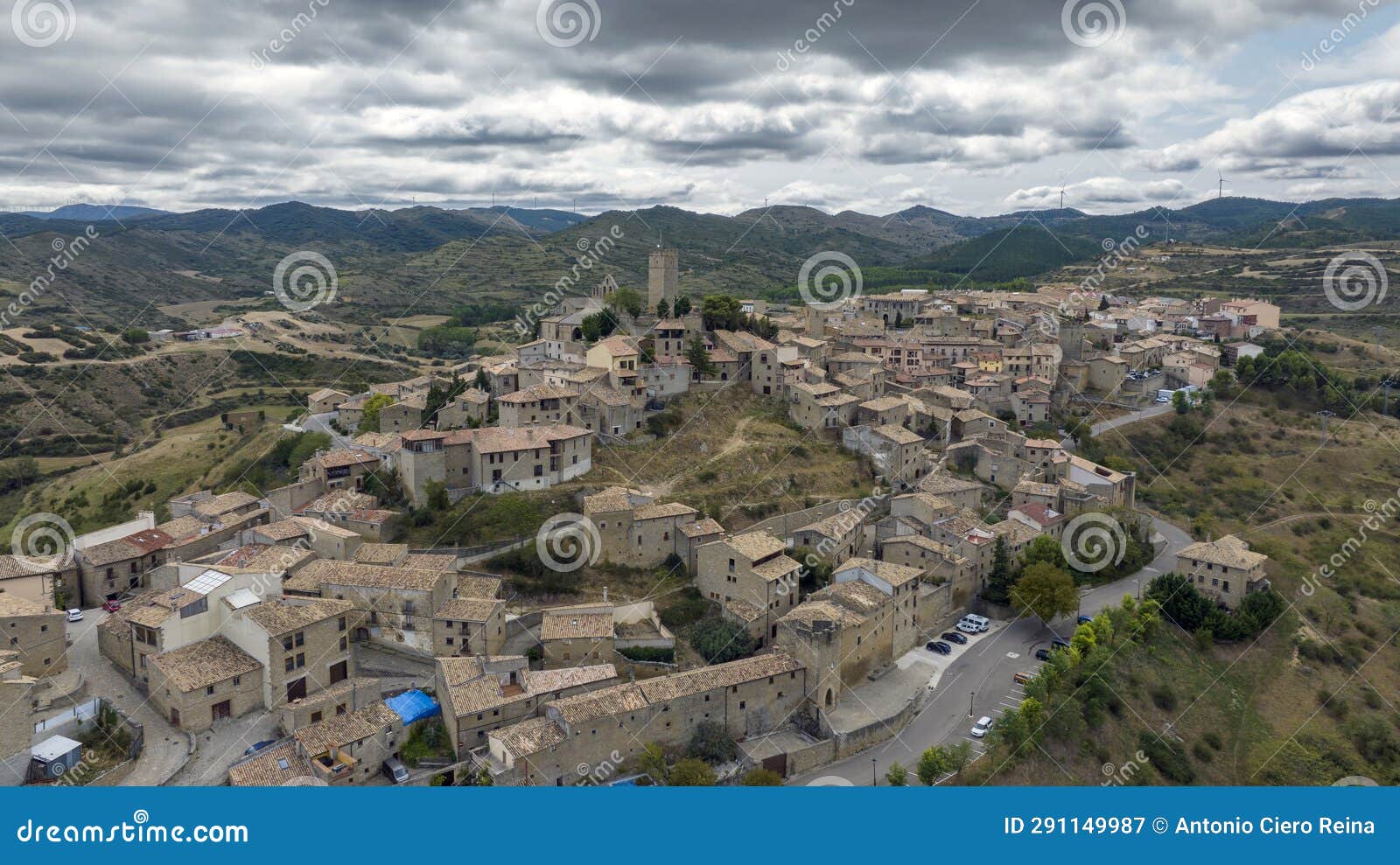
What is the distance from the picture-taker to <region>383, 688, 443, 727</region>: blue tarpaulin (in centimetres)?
2591

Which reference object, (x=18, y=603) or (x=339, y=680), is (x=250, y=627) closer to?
(x=339, y=680)

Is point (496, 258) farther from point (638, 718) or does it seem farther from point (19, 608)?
point (638, 718)

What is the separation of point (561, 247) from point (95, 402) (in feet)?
315

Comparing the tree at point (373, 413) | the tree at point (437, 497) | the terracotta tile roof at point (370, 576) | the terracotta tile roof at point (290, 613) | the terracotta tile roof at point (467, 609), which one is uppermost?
the tree at point (373, 413)

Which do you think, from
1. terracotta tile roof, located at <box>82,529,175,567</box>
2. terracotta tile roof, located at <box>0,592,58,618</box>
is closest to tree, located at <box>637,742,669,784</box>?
terracotta tile roof, located at <box>0,592,58,618</box>

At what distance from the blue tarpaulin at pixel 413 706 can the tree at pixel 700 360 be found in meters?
24.7

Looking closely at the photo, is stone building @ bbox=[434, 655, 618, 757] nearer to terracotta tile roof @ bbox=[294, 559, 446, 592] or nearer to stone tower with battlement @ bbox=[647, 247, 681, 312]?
terracotta tile roof @ bbox=[294, 559, 446, 592]

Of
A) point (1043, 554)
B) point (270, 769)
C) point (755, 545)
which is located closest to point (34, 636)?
point (270, 769)

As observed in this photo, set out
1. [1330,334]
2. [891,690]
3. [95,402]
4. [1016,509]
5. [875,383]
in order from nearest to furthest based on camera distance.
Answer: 1. [891,690]
2. [1016,509]
3. [875,383]
4. [95,402]
5. [1330,334]

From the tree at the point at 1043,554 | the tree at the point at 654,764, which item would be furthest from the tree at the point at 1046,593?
the tree at the point at 654,764

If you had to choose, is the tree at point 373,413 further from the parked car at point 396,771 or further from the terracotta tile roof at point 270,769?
the terracotta tile roof at point 270,769

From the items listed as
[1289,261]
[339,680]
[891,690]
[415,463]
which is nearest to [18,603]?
[339,680]

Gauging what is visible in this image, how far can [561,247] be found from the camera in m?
158

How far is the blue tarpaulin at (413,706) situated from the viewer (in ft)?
85.0
